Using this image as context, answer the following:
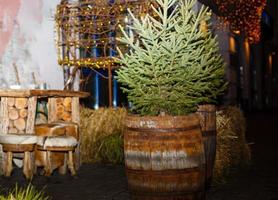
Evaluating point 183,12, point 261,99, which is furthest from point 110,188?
point 261,99

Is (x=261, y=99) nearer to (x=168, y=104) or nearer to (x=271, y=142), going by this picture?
(x=271, y=142)

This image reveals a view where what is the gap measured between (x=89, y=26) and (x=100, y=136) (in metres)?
2.34

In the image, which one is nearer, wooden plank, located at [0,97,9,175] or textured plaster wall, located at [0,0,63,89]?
wooden plank, located at [0,97,9,175]

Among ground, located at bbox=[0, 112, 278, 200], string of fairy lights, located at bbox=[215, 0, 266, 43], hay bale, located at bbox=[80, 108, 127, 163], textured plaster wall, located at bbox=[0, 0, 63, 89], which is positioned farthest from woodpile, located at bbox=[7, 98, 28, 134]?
string of fairy lights, located at bbox=[215, 0, 266, 43]

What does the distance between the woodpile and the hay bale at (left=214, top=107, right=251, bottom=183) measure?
3037 mm

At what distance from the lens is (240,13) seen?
20531 millimetres

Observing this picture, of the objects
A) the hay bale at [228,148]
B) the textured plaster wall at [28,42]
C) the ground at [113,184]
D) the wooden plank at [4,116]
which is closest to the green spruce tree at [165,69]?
the ground at [113,184]

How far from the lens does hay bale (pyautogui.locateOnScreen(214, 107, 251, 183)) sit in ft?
24.3

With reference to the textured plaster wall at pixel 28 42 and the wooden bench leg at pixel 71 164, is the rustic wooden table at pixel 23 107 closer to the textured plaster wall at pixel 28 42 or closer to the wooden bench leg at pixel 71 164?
the wooden bench leg at pixel 71 164

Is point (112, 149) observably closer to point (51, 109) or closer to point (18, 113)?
point (51, 109)

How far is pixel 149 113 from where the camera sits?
566 centimetres

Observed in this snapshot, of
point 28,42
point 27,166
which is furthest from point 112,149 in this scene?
point 28,42

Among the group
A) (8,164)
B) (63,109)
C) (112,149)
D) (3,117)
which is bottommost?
(8,164)

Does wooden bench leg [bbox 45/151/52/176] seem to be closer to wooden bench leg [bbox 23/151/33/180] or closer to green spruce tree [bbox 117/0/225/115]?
wooden bench leg [bbox 23/151/33/180]
